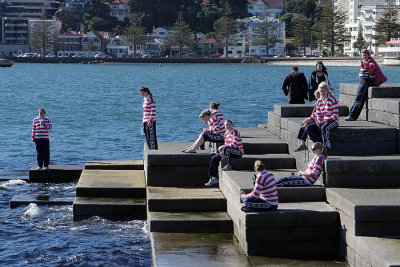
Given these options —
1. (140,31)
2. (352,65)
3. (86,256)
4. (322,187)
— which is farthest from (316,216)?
(140,31)

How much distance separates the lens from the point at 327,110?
14.6 meters

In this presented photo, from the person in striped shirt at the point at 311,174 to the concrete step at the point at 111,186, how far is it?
12.5ft

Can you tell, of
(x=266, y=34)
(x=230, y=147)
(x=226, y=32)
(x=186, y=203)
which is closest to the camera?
(x=186, y=203)

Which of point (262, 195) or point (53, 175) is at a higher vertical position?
point (262, 195)

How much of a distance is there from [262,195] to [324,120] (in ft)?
9.27

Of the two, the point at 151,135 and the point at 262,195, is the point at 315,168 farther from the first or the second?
the point at 151,135

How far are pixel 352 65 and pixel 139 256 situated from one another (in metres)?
151

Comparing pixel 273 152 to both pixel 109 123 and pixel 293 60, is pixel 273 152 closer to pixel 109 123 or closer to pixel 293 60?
pixel 109 123

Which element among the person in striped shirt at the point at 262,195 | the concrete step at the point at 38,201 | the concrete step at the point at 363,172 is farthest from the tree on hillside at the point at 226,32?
the person in striped shirt at the point at 262,195

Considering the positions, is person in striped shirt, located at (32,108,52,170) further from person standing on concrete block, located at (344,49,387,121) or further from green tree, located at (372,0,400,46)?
green tree, located at (372,0,400,46)

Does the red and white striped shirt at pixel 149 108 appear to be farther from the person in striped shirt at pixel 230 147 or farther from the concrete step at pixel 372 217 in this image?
the concrete step at pixel 372 217

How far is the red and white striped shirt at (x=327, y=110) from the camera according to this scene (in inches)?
571

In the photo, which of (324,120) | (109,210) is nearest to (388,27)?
(324,120)

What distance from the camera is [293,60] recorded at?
6777 inches
